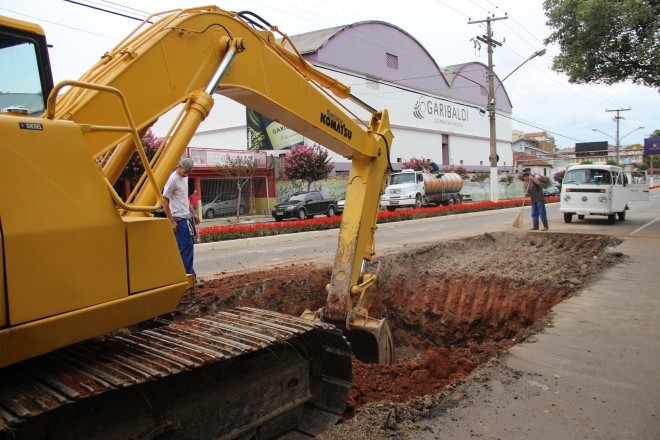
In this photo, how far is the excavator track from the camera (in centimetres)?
238

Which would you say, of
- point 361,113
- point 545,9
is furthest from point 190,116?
point 361,113

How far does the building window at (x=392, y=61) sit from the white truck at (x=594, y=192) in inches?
1144

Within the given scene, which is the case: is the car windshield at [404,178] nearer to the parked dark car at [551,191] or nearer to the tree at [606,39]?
the tree at [606,39]

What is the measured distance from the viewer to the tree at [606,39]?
46.3 ft

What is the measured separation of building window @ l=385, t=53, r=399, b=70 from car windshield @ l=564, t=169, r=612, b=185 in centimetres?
2897

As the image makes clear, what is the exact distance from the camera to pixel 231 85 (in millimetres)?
3943

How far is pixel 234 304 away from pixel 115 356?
15.2ft

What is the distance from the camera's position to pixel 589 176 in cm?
1864

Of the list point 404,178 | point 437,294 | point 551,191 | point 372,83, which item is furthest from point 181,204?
point 551,191

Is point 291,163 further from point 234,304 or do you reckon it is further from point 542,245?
point 234,304

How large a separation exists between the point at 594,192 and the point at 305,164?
1935 centimetres

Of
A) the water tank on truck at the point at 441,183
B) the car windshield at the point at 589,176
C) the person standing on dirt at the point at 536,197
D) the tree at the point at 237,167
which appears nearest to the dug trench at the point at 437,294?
the person standing on dirt at the point at 536,197

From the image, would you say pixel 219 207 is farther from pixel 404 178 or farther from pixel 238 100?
pixel 238 100

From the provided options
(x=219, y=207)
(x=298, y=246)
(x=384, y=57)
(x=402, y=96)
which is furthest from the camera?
(x=402, y=96)
